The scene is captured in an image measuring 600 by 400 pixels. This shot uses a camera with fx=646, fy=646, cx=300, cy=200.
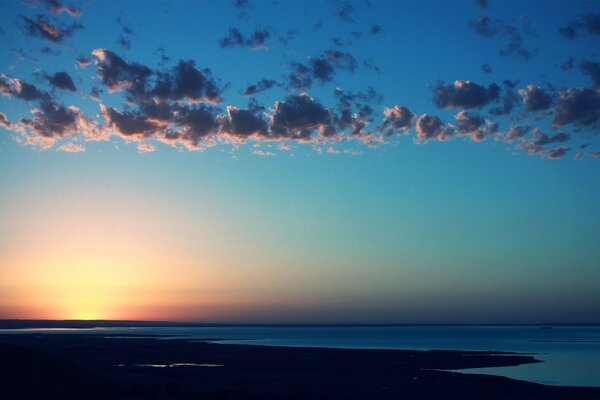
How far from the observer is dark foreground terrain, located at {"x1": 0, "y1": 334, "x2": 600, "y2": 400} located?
29.9 meters

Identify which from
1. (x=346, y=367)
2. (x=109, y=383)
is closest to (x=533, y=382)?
(x=346, y=367)

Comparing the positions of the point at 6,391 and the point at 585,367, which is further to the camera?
the point at 585,367

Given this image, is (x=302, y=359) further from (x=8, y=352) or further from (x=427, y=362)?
(x=8, y=352)

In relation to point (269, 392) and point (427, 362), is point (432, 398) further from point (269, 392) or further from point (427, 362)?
point (427, 362)

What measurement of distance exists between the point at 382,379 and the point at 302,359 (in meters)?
17.8

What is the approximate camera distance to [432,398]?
35312 millimetres

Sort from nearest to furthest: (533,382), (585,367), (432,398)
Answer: (432,398) → (533,382) → (585,367)

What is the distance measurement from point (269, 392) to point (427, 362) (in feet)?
83.0

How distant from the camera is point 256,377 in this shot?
44969 millimetres

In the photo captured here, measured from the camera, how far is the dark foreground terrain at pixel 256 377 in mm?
29859

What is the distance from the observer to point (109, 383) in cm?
3250

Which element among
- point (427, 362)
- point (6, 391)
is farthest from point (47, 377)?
point (427, 362)

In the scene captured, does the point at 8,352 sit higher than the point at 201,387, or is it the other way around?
the point at 8,352

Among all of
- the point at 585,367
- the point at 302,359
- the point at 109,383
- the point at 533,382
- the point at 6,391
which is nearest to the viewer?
the point at 6,391
